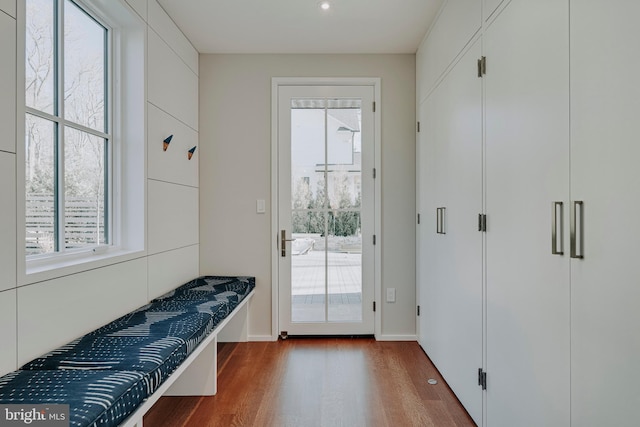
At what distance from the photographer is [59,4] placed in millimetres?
1750

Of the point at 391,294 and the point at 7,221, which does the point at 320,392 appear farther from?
the point at 7,221

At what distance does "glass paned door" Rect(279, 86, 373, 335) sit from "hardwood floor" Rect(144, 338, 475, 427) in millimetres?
367

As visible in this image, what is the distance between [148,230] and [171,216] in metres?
0.37

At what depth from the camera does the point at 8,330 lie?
1.32 meters

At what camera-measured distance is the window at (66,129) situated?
1596 mm

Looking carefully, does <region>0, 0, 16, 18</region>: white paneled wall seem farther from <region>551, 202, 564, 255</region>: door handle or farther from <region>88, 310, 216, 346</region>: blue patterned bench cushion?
<region>551, 202, 564, 255</region>: door handle

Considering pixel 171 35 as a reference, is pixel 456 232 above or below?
below

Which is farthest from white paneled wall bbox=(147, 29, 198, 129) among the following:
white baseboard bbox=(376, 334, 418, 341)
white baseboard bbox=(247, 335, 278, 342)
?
white baseboard bbox=(376, 334, 418, 341)

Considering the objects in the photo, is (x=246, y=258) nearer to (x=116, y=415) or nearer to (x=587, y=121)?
(x=116, y=415)

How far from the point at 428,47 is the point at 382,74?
51 cm

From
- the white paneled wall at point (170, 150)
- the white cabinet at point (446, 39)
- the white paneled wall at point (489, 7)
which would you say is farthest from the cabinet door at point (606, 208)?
the white paneled wall at point (170, 150)

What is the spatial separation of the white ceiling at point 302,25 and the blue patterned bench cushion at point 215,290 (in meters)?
2.03

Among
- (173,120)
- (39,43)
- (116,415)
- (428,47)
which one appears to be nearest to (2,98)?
(39,43)

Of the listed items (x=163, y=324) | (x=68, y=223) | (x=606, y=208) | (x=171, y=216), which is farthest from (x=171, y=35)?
(x=606, y=208)
